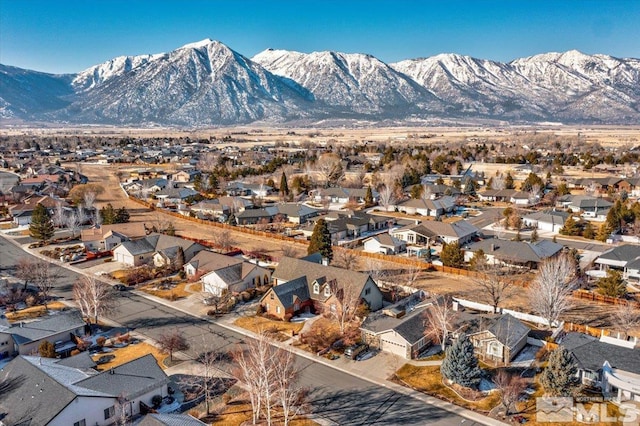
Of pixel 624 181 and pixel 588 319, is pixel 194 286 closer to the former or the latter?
pixel 588 319

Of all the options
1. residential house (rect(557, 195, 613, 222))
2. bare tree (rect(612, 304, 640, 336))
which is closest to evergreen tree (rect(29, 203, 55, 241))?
bare tree (rect(612, 304, 640, 336))

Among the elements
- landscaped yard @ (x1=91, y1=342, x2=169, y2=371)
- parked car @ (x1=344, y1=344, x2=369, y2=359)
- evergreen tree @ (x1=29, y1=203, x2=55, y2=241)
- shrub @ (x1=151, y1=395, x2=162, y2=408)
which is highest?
evergreen tree @ (x1=29, y1=203, x2=55, y2=241)

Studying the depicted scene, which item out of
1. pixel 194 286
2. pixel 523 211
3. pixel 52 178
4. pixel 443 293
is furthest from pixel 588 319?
pixel 52 178

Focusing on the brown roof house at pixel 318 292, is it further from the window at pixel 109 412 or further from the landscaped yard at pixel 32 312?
the landscaped yard at pixel 32 312

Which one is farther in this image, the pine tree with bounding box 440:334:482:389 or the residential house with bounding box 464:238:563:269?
the residential house with bounding box 464:238:563:269

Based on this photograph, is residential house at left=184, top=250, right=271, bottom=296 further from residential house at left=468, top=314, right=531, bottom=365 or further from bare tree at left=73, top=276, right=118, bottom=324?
residential house at left=468, top=314, right=531, bottom=365

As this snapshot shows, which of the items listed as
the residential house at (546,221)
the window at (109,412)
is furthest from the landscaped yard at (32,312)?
the residential house at (546,221)
